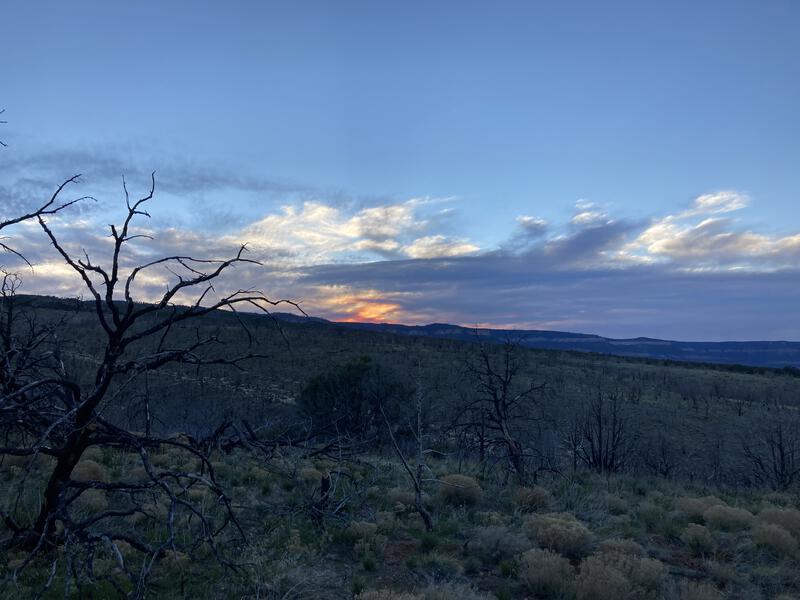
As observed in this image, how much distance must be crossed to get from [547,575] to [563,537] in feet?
4.22

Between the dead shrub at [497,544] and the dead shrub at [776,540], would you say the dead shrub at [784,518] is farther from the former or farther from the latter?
the dead shrub at [497,544]

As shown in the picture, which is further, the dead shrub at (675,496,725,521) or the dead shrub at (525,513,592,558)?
the dead shrub at (675,496,725,521)

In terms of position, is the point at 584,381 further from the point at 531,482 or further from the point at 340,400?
the point at 531,482

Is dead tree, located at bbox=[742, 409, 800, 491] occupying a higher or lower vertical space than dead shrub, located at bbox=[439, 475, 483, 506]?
lower

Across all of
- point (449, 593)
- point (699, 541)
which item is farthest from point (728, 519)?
point (449, 593)

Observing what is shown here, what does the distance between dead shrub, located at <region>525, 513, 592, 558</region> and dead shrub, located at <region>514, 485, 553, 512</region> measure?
164 centimetres

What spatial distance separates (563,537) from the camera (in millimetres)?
7746

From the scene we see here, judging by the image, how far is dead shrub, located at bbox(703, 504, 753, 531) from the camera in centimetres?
941

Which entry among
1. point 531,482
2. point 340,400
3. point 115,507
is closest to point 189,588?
point 115,507

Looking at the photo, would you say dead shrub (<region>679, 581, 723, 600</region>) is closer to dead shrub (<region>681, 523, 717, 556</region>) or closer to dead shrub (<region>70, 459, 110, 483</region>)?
dead shrub (<region>681, 523, 717, 556</region>)

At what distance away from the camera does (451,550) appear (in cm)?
786

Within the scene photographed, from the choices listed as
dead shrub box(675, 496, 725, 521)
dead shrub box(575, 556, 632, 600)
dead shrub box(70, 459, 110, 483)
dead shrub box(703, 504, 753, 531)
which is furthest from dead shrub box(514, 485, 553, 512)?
dead shrub box(70, 459, 110, 483)

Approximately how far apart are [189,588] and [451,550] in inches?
138

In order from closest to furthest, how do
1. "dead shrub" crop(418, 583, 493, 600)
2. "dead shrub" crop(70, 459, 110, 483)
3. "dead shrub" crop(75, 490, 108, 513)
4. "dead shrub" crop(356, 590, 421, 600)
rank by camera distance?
"dead shrub" crop(356, 590, 421, 600) → "dead shrub" crop(418, 583, 493, 600) → "dead shrub" crop(75, 490, 108, 513) → "dead shrub" crop(70, 459, 110, 483)
